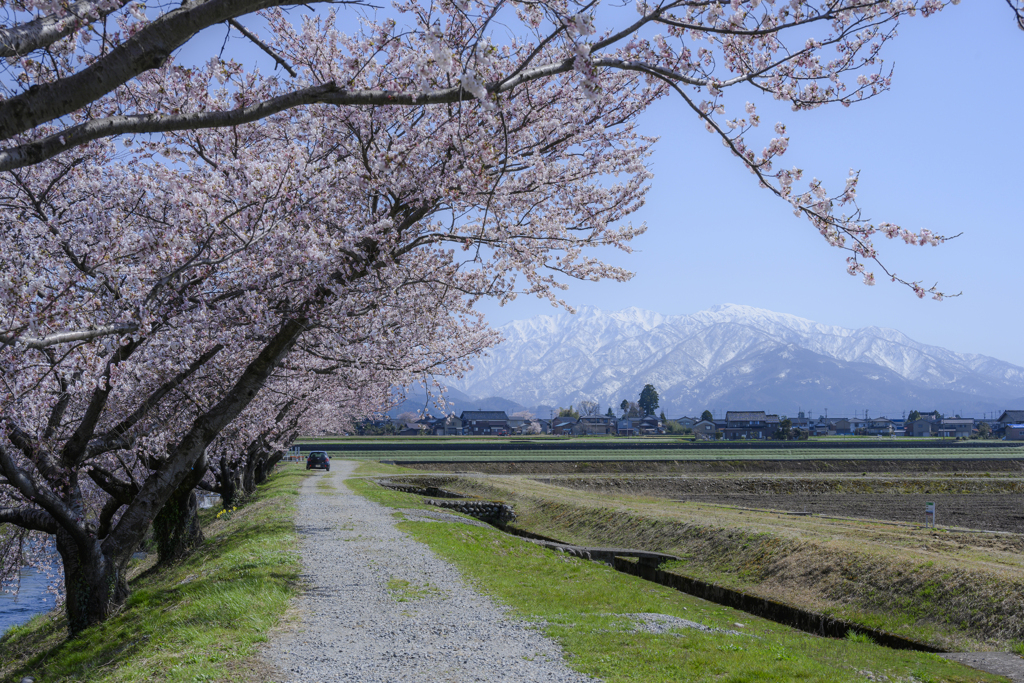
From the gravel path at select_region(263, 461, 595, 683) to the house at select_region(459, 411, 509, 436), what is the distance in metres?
163

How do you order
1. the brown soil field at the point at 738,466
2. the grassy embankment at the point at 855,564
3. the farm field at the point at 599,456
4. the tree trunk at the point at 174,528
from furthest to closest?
the farm field at the point at 599,456 < the brown soil field at the point at 738,466 < the tree trunk at the point at 174,528 < the grassy embankment at the point at 855,564

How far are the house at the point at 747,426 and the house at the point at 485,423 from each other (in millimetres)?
57389

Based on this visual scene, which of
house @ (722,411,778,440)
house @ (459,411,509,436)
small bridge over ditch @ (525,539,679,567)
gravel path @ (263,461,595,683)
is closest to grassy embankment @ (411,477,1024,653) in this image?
small bridge over ditch @ (525,539,679,567)

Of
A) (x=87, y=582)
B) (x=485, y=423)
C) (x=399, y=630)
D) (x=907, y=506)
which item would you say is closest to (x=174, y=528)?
(x=87, y=582)

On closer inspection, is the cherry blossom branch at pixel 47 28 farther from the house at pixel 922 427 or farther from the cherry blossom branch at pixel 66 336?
the house at pixel 922 427

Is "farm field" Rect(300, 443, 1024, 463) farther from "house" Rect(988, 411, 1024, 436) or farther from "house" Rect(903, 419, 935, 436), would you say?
"house" Rect(903, 419, 935, 436)

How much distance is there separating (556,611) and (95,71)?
33.6 ft

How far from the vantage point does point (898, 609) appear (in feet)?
49.8

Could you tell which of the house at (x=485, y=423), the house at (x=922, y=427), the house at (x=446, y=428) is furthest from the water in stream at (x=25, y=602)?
the house at (x=922, y=427)

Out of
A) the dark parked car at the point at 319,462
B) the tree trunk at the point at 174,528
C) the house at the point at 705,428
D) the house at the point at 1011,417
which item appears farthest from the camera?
the house at the point at 705,428

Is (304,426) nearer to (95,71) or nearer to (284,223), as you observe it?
(284,223)

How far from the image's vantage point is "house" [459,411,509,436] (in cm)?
17975

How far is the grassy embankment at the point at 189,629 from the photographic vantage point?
325 inches

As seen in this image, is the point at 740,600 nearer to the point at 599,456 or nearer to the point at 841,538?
the point at 841,538
